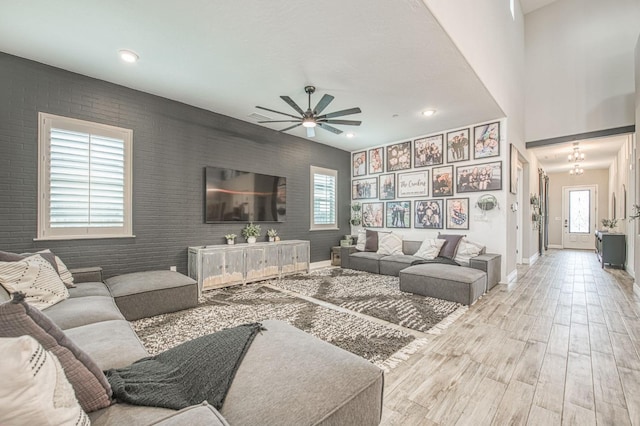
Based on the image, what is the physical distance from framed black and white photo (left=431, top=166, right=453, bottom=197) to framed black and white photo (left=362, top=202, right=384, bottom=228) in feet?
4.50

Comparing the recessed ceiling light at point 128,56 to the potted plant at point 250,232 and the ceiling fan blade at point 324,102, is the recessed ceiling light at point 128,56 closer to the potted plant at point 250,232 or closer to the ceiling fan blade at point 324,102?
the ceiling fan blade at point 324,102

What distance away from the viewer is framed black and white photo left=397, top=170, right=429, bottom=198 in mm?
6129

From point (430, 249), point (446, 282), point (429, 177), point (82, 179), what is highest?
point (429, 177)

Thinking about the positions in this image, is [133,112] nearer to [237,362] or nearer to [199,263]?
[199,263]

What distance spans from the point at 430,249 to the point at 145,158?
16.8ft

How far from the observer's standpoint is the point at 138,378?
1271mm

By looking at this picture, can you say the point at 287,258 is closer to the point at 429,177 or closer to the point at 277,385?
the point at 429,177

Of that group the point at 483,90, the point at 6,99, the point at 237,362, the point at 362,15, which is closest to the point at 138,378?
the point at 237,362

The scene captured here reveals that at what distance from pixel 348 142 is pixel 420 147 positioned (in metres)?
1.66

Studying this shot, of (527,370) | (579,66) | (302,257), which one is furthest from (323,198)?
(579,66)

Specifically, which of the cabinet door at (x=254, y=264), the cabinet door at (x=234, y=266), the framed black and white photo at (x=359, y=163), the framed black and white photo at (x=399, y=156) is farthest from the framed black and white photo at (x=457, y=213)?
the cabinet door at (x=234, y=266)

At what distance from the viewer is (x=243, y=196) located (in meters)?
5.39

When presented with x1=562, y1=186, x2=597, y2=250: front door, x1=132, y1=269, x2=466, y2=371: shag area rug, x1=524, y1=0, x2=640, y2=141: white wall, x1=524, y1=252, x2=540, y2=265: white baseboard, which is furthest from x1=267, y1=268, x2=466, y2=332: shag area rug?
x1=562, y1=186, x2=597, y2=250: front door

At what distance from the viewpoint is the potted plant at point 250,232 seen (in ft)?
17.4
